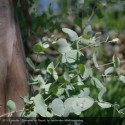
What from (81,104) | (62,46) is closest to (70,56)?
(62,46)

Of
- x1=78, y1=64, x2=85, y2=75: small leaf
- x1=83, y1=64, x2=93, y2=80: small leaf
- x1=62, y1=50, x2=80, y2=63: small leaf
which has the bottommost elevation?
x1=83, y1=64, x2=93, y2=80: small leaf

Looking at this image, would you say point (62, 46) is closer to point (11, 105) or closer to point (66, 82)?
point (66, 82)

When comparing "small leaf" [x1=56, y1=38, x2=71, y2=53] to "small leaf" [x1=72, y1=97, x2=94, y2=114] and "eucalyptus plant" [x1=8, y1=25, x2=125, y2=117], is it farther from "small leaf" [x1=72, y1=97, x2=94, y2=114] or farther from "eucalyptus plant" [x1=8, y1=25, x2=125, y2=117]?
"small leaf" [x1=72, y1=97, x2=94, y2=114]

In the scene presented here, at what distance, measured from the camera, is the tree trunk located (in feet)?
3.60

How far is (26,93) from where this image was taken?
3.77 feet

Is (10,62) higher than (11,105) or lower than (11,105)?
higher

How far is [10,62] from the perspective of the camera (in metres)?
1.11

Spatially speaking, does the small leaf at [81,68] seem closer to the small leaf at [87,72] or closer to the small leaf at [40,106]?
the small leaf at [87,72]

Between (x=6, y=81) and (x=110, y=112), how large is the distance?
94 centimetres

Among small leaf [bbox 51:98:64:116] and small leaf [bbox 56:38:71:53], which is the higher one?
small leaf [bbox 56:38:71:53]

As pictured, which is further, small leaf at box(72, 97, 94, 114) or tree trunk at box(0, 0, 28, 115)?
tree trunk at box(0, 0, 28, 115)

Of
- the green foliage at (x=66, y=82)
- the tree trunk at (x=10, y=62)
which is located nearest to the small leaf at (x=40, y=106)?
the green foliage at (x=66, y=82)

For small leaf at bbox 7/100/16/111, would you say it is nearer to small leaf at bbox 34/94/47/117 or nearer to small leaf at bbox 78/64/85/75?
small leaf at bbox 34/94/47/117

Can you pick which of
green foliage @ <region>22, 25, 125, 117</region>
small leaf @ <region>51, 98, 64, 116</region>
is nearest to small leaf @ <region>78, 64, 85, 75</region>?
green foliage @ <region>22, 25, 125, 117</region>
